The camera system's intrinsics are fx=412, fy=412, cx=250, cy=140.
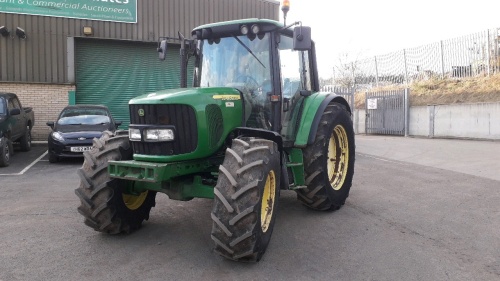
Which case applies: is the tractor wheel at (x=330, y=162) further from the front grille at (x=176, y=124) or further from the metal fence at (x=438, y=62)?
the metal fence at (x=438, y=62)

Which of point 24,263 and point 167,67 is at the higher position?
point 167,67

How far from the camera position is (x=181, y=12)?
50.5ft

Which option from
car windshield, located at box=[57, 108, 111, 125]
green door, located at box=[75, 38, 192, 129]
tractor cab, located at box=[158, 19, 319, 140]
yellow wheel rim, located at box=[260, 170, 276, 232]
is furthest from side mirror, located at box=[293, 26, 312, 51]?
green door, located at box=[75, 38, 192, 129]

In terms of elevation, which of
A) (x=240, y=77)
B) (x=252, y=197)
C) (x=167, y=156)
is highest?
(x=240, y=77)

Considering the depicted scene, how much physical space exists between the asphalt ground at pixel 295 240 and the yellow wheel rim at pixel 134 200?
312 mm

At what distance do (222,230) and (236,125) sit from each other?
1335 millimetres

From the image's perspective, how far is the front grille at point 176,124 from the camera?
4.06 meters

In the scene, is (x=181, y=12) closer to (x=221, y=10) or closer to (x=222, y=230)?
(x=221, y=10)

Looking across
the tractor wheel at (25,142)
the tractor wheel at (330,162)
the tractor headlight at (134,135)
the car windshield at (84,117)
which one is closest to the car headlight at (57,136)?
the car windshield at (84,117)

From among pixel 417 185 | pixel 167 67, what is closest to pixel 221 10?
pixel 167 67

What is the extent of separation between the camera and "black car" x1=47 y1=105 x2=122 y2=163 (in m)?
10.1

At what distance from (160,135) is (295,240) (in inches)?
72.1

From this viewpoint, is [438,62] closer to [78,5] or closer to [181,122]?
[78,5]

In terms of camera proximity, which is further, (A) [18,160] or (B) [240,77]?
(A) [18,160]
